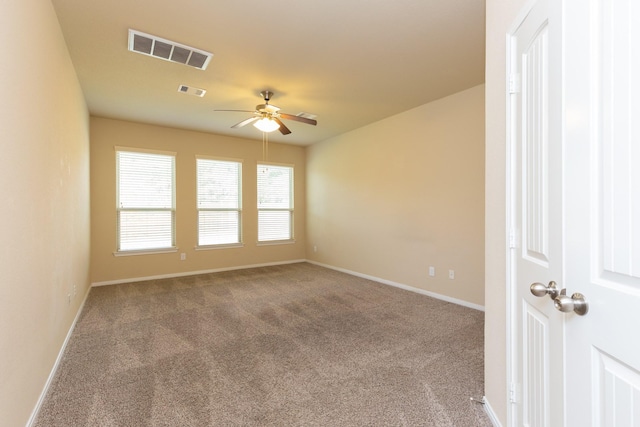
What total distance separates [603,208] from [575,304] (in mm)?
311

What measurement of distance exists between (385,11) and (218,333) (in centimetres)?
328

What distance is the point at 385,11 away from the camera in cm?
234

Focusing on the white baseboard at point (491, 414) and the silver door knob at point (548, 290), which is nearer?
the silver door knob at point (548, 290)

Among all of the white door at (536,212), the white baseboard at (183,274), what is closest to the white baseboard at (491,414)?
the white door at (536,212)

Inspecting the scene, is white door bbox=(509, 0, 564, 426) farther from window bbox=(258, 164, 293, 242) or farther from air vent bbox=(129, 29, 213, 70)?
window bbox=(258, 164, 293, 242)

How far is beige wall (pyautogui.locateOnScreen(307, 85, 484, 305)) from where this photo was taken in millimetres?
3811

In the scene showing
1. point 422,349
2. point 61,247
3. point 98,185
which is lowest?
point 422,349

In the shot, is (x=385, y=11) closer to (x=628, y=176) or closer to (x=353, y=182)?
(x=628, y=176)

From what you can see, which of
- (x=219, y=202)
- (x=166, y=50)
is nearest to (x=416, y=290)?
(x=219, y=202)

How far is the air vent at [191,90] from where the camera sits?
369cm

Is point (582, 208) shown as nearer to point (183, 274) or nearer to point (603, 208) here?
point (603, 208)

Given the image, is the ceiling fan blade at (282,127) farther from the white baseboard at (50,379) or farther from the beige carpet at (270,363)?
the white baseboard at (50,379)

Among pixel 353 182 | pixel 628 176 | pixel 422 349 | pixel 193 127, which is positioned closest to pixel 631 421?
pixel 628 176

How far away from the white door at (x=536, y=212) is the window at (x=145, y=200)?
18.1 ft
